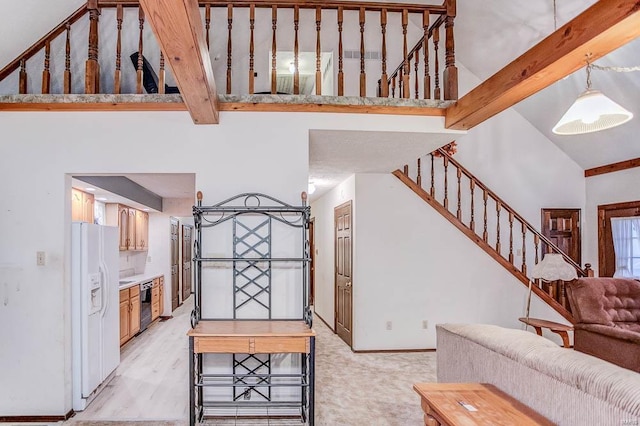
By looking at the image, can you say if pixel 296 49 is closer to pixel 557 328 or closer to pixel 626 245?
pixel 557 328

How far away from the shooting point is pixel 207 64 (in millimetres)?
2420

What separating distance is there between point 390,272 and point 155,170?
10.4 ft

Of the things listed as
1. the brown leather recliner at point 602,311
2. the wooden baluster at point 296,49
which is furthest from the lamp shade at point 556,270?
the wooden baluster at point 296,49

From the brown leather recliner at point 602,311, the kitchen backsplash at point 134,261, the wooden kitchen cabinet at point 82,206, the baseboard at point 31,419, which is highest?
the wooden kitchen cabinet at point 82,206

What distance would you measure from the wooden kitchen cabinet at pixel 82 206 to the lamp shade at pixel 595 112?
16.0 ft

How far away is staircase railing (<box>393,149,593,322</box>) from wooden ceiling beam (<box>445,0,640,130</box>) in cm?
253

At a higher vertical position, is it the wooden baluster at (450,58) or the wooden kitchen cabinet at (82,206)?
the wooden baluster at (450,58)

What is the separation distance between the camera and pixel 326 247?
7.19 meters

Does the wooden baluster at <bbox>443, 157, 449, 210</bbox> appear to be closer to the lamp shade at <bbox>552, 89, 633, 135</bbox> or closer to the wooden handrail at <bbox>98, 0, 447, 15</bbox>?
the wooden handrail at <bbox>98, 0, 447, 15</bbox>

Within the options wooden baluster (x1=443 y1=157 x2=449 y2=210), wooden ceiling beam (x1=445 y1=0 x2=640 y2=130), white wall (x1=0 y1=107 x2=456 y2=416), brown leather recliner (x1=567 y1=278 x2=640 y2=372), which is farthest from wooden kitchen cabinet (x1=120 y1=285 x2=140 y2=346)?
brown leather recliner (x1=567 y1=278 x2=640 y2=372)

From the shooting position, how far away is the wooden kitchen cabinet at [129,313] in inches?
207

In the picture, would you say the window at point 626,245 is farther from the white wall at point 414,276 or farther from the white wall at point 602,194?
the white wall at point 414,276

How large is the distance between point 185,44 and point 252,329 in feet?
6.38

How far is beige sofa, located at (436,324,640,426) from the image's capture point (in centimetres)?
159
